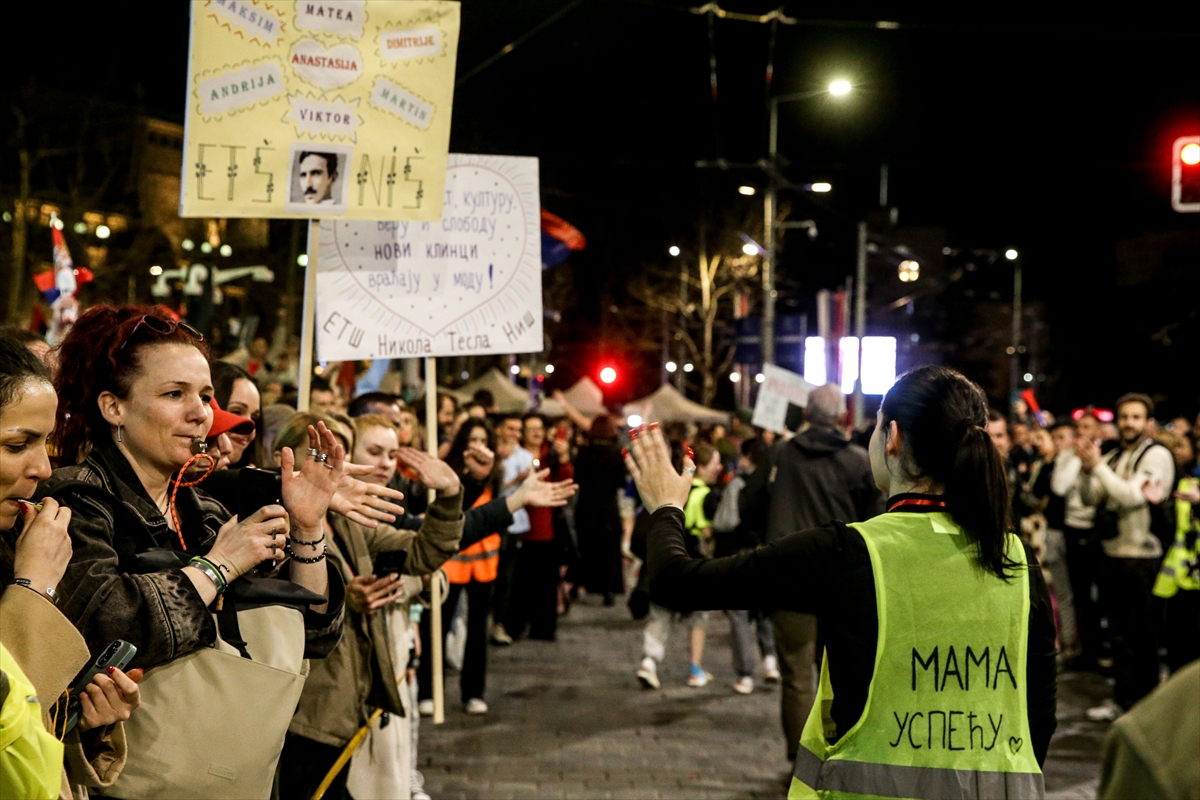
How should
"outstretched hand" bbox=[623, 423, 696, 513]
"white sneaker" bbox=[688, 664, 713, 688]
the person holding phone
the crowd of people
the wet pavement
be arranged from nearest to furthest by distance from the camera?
1. the person holding phone
2. the crowd of people
3. "outstretched hand" bbox=[623, 423, 696, 513]
4. the wet pavement
5. "white sneaker" bbox=[688, 664, 713, 688]

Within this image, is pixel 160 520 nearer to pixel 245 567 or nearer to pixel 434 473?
pixel 245 567

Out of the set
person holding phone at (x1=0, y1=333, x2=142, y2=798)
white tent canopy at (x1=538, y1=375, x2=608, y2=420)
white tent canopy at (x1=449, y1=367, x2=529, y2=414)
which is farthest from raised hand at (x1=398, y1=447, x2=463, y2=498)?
white tent canopy at (x1=538, y1=375, x2=608, y2=420)

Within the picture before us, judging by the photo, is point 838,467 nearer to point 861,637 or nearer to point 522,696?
point 522,696

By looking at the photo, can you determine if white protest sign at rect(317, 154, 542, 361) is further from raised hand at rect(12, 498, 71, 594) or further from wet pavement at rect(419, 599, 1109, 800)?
raised hand at rect(12, 498, 71, 594)

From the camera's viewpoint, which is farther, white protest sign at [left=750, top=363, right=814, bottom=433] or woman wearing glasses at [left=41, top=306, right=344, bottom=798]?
white protest sign at [left=750, top=363, right=814, bottom=433]

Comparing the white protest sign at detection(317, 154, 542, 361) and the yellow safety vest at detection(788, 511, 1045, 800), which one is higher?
the white protest sign at detection(317, 154, 542, 361)

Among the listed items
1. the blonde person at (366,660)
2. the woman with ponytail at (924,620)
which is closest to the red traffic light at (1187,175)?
the blonde person at (366,660)

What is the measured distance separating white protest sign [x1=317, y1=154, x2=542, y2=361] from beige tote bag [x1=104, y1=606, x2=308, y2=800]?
315cm

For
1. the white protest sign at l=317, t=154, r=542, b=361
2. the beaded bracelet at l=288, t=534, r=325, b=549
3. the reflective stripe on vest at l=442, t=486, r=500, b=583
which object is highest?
A: the white protest sign at l=317, t=154, r=542, b=361

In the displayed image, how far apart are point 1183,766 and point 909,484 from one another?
167 cm

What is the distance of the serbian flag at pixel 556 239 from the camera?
11.2 meters

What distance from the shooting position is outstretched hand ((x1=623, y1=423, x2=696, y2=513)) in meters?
3.10

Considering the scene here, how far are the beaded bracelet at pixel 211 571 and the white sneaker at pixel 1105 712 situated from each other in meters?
7.92

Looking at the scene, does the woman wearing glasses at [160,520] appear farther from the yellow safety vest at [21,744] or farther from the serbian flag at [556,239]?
the serbian flag at [556,239]
